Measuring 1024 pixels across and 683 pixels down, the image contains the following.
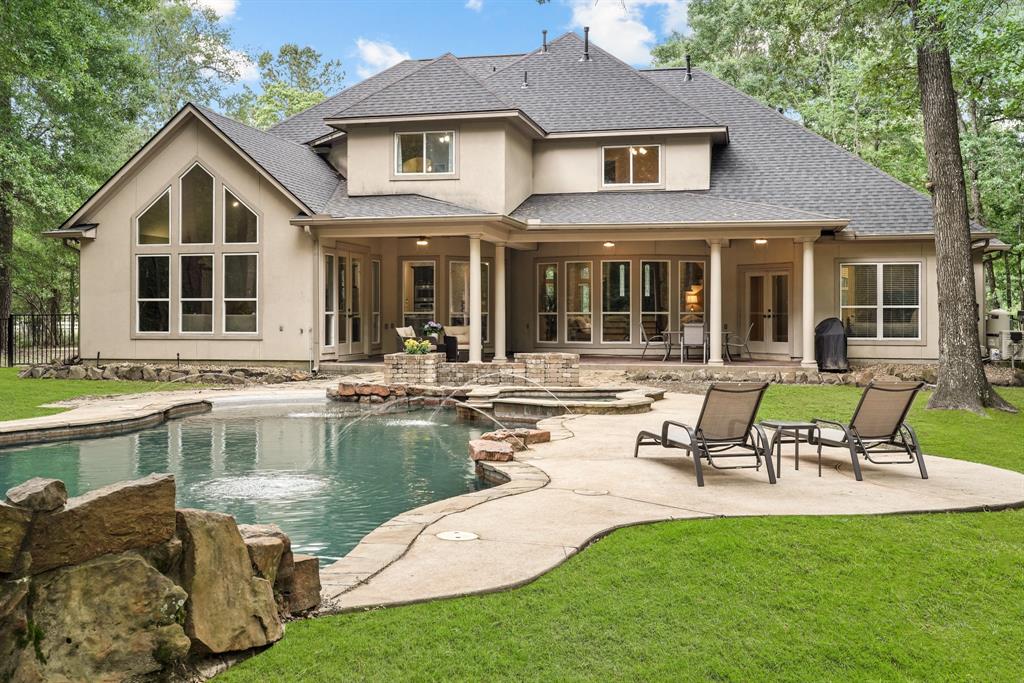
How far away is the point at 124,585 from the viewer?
334cm

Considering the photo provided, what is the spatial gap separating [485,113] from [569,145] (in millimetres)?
3006

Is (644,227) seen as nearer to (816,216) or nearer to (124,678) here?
(816,216)

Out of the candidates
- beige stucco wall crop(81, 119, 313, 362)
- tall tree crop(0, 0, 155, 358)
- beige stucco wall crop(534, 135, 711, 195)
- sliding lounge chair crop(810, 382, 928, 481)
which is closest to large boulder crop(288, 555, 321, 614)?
sliding lounge chair crop(810, 382, 928, 481)

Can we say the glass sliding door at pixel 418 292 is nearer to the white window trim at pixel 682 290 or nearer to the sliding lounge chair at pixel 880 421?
the white window trim at pixel 682 290

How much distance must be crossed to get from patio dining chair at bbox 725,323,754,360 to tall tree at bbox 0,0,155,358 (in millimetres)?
14437

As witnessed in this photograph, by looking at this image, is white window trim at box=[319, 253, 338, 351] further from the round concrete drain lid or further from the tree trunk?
the round concrete drain lid

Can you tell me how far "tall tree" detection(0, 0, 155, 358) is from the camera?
57.0 feet

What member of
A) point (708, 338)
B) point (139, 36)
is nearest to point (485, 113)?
point (708, 338)

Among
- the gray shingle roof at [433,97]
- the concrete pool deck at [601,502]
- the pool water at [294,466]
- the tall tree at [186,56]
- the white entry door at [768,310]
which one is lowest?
the pool water at [294,466]

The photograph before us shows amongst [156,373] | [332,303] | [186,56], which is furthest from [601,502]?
[186,56]

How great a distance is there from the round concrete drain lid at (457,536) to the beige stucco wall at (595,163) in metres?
15.7

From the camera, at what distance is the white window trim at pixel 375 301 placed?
20156 millimetres

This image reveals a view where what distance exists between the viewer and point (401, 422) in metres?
12.2

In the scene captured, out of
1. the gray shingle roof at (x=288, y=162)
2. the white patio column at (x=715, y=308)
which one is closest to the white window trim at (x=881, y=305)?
the white patio column at (x=715, y=308)
